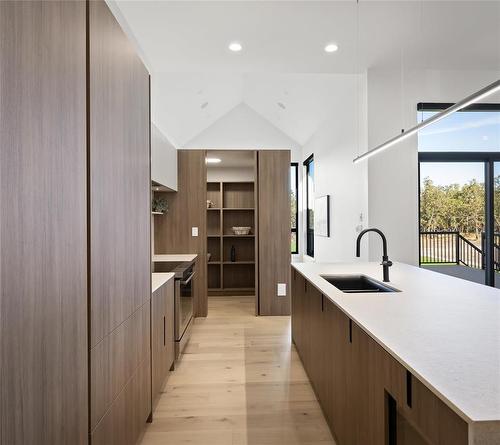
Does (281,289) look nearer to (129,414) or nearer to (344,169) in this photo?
(344,169)

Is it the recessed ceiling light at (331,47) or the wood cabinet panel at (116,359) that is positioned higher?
the recessed ceiling light at (331,47)

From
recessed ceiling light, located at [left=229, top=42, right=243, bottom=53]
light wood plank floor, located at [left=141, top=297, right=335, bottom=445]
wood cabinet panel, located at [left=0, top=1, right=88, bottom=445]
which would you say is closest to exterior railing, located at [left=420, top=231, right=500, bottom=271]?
light wood plank floor, located at [left=141, top=297, right=335, bottom=445]

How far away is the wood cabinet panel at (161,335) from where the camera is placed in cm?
220

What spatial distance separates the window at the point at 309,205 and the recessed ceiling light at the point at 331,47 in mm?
2943

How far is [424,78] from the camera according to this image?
12.1 ft

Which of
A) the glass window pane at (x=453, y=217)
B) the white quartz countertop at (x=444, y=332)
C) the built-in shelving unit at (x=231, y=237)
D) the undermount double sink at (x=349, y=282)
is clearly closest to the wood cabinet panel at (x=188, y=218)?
the built-in shelving unit at (x=231, y=237)

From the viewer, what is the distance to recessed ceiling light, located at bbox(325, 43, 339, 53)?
3068mm

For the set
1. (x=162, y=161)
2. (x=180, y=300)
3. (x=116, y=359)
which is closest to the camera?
(x=116, y=359)

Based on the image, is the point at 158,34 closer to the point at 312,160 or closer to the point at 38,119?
the point at 38,119

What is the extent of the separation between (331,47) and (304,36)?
345 millimetres

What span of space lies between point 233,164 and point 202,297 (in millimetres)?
2332

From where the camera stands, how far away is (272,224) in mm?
4551

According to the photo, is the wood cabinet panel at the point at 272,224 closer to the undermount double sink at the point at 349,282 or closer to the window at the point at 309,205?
the window at the point at 309,205

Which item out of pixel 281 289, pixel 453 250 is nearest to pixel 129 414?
pixel 281 289
